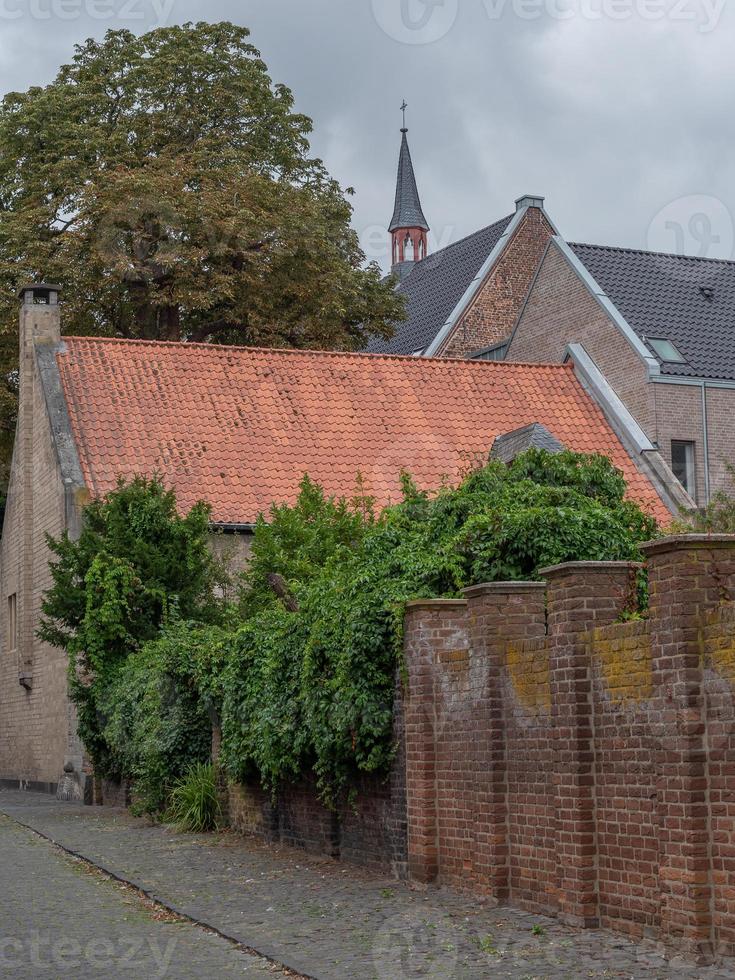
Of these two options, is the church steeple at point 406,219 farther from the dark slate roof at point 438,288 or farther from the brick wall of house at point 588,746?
the brick wall of house at point 588,746

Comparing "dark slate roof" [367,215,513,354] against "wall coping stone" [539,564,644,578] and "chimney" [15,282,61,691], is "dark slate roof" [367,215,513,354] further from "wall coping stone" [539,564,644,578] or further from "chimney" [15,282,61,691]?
"wall coping stone" [539,564,644,578]

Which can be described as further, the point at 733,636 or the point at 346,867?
the point at 346,867

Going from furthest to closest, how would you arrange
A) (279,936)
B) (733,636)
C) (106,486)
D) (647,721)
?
(106,486), (279,936), (647,721), (733,636)

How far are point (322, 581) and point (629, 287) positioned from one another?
1935 cm

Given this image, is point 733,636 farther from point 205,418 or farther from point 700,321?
point 700,321

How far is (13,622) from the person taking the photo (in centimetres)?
3036

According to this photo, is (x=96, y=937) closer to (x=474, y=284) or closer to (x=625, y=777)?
(x=625, y=777)

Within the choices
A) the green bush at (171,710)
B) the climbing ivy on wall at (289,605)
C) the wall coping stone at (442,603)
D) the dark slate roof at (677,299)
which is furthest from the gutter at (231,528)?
the wall coping stone at (442,603)

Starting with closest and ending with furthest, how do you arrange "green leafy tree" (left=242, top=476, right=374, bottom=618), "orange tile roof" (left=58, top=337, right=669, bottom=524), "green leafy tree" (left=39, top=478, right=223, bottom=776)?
"green leafy tree" (left=242, top=476, right=374, bottom=618) < "green leafy tree" (left=39, top=478, right=223, bottom=776) < "orange tile roof" (left=58, top=337, right=669, bottom=524)

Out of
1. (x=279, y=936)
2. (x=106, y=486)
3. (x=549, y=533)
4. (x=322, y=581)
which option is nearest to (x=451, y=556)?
(x=549, y=533)

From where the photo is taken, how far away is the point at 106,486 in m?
25.4

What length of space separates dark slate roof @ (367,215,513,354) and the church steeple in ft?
95.6

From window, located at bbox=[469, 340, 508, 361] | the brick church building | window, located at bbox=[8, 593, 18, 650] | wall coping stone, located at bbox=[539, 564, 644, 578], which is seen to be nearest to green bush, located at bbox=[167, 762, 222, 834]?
wall coping stone, located at bbox=[539, 564, 644, 578]

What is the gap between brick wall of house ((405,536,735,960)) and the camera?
8.06 m
